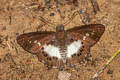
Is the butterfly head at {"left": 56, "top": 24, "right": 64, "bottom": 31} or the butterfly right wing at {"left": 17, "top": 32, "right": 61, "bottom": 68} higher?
the butterfly head at {"left": 56, "top": 24, "right": 64, "bottom": 31}

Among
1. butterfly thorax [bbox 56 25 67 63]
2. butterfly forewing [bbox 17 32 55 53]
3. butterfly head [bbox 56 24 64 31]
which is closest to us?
butterfly thorax [bbox 56 25 67 63]

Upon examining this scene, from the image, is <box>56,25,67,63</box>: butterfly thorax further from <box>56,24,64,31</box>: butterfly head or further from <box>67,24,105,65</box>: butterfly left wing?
<box>67,24,105,65</box>: butterfly left wing

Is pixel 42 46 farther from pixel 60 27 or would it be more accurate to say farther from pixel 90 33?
pixel 90 33

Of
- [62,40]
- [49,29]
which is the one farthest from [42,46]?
[49,29]

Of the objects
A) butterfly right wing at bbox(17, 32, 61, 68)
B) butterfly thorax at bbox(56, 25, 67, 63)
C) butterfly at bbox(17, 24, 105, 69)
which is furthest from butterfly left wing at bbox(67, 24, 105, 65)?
butterfly right wing at bbox(17, 32, 61, 68)

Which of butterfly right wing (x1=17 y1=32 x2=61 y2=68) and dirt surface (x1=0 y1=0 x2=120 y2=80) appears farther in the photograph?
dirt surface (x1=0 y1=0 x2=120 y2=80)

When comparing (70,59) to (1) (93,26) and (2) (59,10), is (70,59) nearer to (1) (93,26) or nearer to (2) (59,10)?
(1) (93,26)

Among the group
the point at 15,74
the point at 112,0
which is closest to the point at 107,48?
the point at 112,0

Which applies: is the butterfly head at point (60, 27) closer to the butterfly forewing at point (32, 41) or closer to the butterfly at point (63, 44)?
the butterfly at point (63, 44)
